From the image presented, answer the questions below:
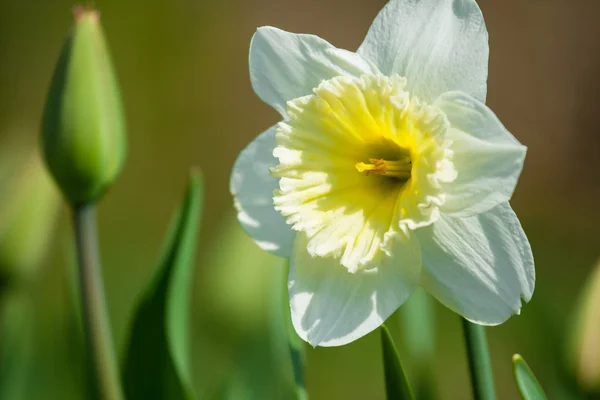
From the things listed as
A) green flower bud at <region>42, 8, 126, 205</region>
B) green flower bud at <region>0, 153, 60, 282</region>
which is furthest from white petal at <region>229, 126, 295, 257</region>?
green flower bud at <region>0, 153, 60, 282</region>

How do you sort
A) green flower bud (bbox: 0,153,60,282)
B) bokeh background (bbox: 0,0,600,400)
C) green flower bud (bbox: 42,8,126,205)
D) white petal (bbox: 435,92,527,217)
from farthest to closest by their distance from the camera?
bokeh background (bbox: 0,0,600,400) < green flower bud (bbox: 0,153,60,282) < green flower bud (bbox: 42,8,126,205) < white petal (bbox: 435,92,527,217)

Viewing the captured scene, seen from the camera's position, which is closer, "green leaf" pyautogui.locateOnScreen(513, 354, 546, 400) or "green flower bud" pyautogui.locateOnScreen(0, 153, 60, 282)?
"green leaf" pyautogui.locateOnScreen(513, 354, 546, 400)

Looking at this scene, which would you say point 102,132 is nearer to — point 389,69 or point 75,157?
point 75,157

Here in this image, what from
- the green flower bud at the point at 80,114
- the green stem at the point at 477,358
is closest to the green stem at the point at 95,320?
the green flower bud at the point at 80,114

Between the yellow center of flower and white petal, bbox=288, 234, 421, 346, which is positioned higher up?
the yellow center of flower

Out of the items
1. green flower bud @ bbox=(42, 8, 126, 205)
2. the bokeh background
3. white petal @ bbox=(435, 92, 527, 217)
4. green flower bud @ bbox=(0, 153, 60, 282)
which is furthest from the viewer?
the bokeh background

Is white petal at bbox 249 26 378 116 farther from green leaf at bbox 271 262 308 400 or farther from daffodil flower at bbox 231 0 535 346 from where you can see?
green leaf at bbox 271 262 308 400

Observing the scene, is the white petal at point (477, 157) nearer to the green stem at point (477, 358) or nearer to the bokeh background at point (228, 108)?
the green stem at point (477, 358)

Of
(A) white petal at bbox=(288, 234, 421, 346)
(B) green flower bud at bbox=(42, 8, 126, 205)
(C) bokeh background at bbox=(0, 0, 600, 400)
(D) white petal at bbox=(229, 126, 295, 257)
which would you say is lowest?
(C) bokeh background at bbox=(0, 0, 600, 400)
